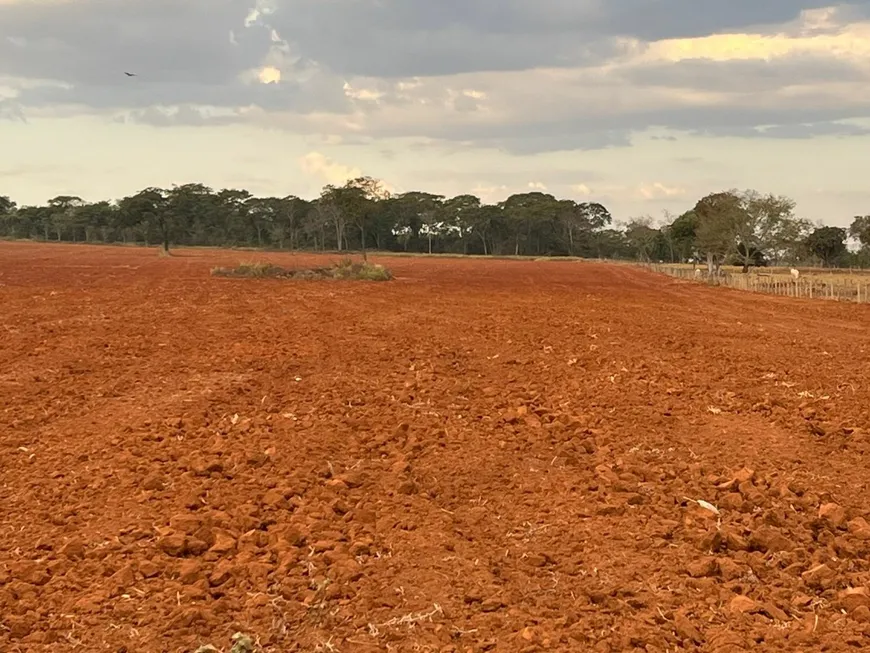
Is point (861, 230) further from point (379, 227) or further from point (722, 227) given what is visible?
point (379, 227)

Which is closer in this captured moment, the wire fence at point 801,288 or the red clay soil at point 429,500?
the red clay soil at point 429,500

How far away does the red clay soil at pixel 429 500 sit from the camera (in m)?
4.04

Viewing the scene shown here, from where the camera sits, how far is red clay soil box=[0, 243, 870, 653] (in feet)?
13.2

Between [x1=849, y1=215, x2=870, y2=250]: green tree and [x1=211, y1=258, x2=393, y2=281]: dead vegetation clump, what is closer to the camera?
[x1=211, y1=258, x2=393, y2=281]: dead vegetation clump

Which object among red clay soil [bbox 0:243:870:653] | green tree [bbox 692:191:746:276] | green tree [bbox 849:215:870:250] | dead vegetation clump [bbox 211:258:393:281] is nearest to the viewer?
red clay soil [bbox 0:243:870:653]

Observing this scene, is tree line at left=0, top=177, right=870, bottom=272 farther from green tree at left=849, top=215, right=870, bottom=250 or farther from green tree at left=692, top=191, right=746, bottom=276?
green tree at left=692, top=191, right=746, bottom=276

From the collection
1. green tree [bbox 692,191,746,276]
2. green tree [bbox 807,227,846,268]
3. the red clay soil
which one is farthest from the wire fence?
green tree [bbox 807,227,846,268]

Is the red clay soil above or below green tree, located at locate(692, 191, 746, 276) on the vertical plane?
below

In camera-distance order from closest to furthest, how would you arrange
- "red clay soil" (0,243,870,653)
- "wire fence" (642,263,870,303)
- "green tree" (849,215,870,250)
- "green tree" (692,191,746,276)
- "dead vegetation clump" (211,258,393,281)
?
"red clay soil" (0,243,870,653), "wire fence" (642,263,870,303), "dead vegetation clump" (211,258,393,281), "green tree" (692,191,746,276), "green tree" (849,215,870,250)

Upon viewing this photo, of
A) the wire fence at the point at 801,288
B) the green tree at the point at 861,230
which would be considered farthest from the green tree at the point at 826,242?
the wire fence at the point at 801,288

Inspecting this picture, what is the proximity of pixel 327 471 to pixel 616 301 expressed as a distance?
20.0m

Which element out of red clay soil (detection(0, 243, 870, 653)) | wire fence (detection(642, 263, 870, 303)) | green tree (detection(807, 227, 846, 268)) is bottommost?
red clay soil (detection(0, 243, 870, 653))

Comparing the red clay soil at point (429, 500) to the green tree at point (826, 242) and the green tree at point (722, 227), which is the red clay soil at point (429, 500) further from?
the green tree at point (826, 242)

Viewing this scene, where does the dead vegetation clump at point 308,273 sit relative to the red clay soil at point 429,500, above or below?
above
